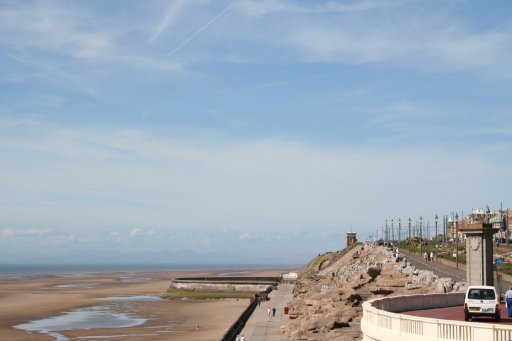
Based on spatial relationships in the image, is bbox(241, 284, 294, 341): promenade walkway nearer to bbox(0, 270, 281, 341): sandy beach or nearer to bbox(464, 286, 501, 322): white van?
bbox(0, 270, 281, 341): sandy beach

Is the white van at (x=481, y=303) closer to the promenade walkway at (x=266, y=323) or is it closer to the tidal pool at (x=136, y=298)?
the promenade walkway at (x=266, y=323)

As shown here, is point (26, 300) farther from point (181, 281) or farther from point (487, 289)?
point (487, 289)

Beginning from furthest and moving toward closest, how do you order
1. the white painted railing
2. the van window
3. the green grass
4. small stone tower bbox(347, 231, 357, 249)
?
small stone tower bbox(347, 231, 357, 249) → the green grass → the van window → the white painted railing

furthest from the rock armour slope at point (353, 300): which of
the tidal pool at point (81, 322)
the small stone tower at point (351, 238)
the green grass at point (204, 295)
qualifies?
the small stone tower at point (351, 238)

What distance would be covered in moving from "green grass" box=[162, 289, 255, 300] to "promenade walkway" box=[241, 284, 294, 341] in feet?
65.7

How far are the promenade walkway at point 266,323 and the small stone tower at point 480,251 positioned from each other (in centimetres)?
2265

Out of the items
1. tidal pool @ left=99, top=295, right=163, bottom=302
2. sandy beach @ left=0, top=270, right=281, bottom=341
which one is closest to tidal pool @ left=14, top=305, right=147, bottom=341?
sandy beach @ left=0, top=270, right=281, bottom=341

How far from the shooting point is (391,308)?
20.5m

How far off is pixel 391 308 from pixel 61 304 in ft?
268

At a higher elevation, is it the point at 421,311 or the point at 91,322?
the point at 421,311

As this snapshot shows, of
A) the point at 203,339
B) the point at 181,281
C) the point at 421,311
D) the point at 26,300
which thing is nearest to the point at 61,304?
the point at 26,300

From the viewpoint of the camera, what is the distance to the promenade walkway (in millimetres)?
46656

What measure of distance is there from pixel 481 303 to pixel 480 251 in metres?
6.21

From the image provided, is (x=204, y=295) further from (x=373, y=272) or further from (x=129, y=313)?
(x=373, y=272)
